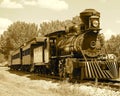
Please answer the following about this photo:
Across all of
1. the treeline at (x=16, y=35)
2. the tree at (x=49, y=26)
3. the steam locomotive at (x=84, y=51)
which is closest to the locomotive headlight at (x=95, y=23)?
the steam locomotive at (x=84, y=51)

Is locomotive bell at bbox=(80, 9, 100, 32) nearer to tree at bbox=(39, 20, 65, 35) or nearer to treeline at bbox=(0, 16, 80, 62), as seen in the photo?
treeline at bbox=(0, 16, 80, 62)

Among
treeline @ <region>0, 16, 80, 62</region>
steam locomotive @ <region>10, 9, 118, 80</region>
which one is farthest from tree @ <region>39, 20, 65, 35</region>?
steam locomotive @ <region>10, 9, 118, 80</region>

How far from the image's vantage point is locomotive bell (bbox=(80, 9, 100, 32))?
16906 mm

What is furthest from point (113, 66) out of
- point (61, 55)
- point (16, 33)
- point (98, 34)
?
point (16, 33)

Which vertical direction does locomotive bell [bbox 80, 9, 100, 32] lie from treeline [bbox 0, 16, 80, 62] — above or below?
below

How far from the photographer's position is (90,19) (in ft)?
55.6

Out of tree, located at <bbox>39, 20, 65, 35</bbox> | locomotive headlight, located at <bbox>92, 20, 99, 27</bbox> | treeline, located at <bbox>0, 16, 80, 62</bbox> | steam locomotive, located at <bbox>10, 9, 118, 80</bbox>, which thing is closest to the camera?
steam locomotive, located at <bbox>10, 9, 118, 80</bbox>

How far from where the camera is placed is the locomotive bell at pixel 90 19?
666 inches

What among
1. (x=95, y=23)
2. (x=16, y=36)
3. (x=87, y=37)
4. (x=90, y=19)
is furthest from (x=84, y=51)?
(x=16, y=36)

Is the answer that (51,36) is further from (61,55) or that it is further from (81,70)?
(81,70)

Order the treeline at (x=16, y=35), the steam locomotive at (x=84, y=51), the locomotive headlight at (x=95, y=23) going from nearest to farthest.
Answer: the steam locomotive at (x=84, y=51) → the locomotive headlight at (x=95, y=23) → the treeline at (x=16, y=35)

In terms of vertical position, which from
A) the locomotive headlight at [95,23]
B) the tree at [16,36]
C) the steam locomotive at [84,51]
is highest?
the tree at [16,36]

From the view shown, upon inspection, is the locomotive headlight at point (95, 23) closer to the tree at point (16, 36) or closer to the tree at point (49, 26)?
the tree at point (16, 36)

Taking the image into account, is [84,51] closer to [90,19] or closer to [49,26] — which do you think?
[90,19]
